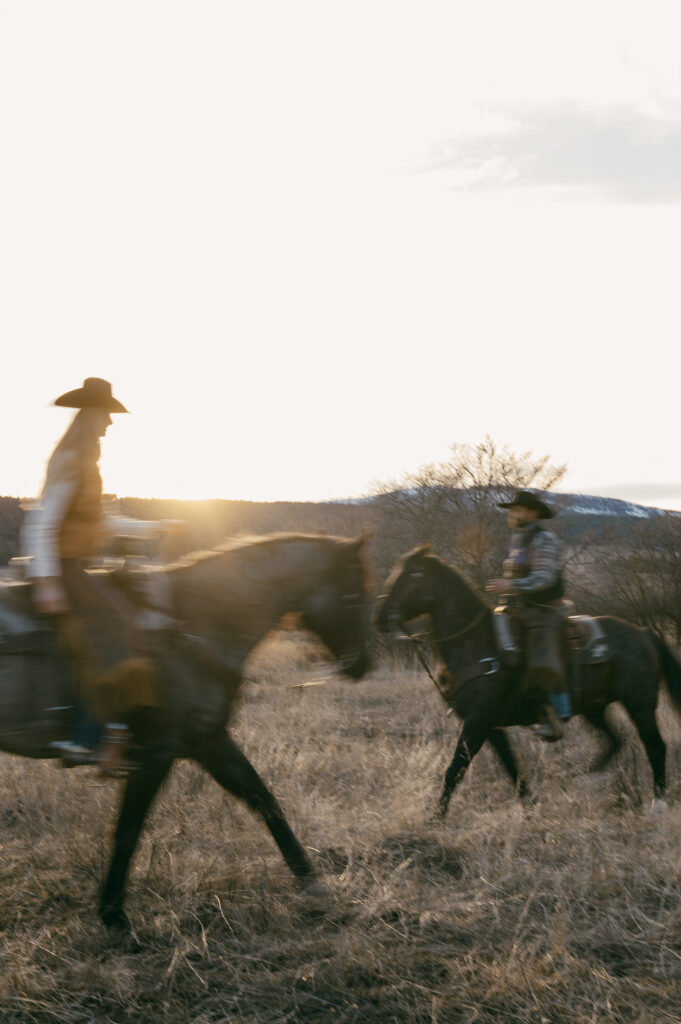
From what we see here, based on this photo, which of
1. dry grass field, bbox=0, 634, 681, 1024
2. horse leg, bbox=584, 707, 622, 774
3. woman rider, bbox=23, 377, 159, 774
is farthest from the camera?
horse leg, bbox=584, 707, 622, 774

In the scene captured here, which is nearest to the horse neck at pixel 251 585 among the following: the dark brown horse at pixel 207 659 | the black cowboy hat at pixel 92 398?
the dark brown horse at pixel 207 659

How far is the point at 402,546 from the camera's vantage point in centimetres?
1709

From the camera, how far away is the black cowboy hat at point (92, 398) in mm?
4203

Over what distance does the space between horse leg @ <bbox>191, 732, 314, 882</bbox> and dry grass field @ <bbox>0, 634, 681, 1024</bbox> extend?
0.12 metres

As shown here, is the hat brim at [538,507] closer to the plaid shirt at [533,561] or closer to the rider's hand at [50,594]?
the plaid shirt at [533,561]

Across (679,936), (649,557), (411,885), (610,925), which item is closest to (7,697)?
(411,885)

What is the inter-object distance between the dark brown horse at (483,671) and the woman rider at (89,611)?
10.00ft


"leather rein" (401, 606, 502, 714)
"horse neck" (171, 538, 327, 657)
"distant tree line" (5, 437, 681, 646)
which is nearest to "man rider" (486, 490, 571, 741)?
"leather rein" (401, 606, 502, 714)

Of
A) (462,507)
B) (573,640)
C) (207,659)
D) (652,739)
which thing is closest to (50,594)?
(207,659)

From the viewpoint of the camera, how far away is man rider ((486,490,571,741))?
6699 mm

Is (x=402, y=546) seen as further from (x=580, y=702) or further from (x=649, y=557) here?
(x=580, y=702)

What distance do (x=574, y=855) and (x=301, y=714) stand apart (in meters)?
5.31

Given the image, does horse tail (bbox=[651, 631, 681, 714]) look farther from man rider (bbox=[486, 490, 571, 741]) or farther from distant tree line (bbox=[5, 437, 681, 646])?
distant tree line (bbox=[5, 437, 681, 646])

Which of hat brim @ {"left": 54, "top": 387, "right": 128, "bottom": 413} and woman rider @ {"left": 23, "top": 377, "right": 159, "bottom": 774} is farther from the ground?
hat brim @ {"left": 54, "top": 387, "right": 128, "bottom": 413}
